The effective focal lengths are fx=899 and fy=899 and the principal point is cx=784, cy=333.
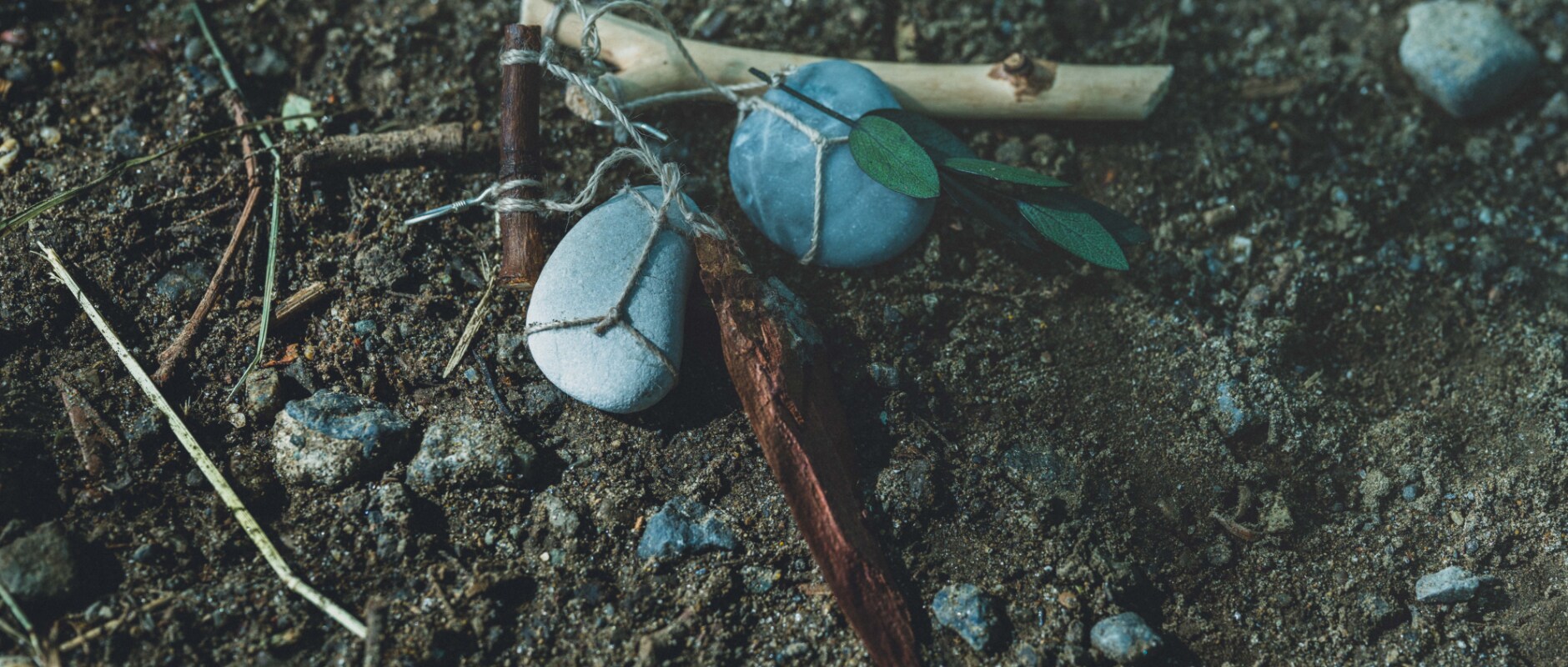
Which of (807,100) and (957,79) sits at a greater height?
(807,100)

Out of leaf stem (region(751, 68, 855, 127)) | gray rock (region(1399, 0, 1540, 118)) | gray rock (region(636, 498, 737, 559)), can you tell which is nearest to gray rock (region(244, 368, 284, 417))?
A: gray rock (region(636, 498, 737, 559))

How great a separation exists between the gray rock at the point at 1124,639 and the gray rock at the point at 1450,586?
0.58 meters

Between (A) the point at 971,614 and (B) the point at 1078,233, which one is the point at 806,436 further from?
(B) the point at 1078,233

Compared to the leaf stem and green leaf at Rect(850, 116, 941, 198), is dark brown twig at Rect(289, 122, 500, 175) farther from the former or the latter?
green leaf at Rect(850, 116, 941, 198)

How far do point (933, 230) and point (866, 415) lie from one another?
50 cm

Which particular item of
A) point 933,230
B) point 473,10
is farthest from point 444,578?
point 473,10

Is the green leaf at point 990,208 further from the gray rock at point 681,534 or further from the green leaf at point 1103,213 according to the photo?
the gray rock at point 681,534

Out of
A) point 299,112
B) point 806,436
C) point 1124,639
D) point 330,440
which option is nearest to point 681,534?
point 806,436

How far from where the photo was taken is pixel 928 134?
2.02 metres

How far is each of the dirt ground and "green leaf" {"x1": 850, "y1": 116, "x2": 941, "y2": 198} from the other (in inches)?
9.2

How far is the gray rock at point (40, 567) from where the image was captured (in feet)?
5.03

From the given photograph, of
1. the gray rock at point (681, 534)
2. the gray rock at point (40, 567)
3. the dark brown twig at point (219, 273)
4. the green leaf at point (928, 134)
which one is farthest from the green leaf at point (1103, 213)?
the gray rock at point (40, 567)

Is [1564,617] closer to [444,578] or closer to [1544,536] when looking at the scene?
[1544,536]

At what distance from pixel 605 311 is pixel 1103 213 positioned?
112 cm
